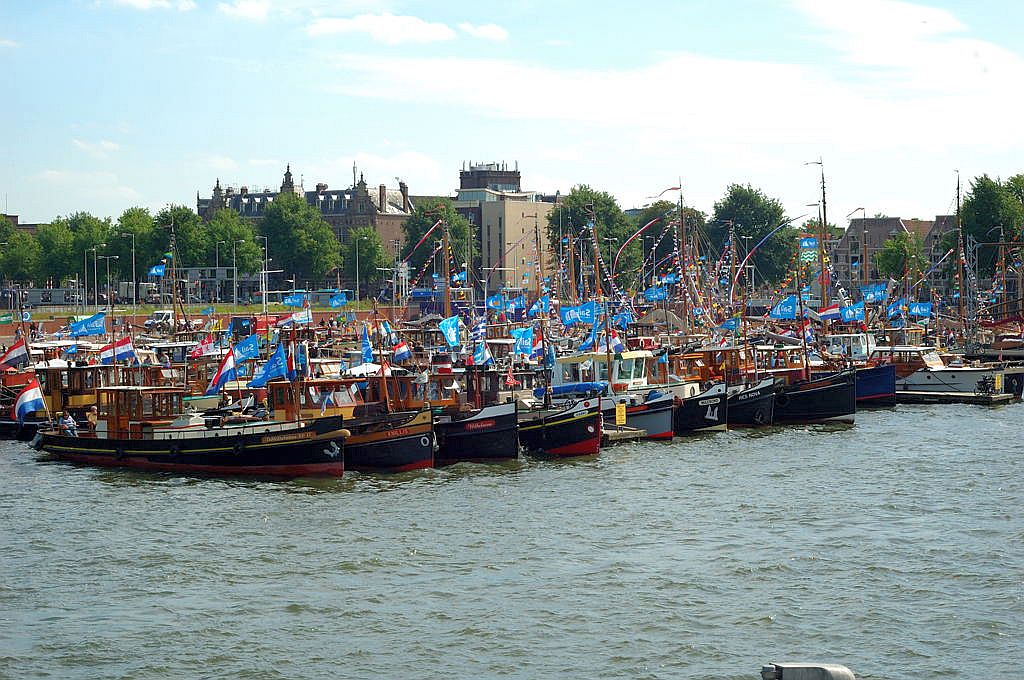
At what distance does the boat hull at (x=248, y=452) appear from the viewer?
158 feet

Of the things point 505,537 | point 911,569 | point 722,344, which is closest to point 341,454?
point 505,537

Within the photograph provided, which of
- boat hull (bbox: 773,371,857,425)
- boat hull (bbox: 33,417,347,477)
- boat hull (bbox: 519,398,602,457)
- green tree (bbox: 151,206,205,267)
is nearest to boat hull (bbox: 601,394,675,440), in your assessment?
boat hull (bbox: 519,398,602,457)

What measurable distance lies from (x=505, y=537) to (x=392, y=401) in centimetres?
1552

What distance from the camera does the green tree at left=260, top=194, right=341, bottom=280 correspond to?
173m

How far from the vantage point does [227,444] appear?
48.9 metres

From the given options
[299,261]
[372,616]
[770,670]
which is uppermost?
[299,261]

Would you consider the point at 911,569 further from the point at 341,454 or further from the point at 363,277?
the point at 363,277

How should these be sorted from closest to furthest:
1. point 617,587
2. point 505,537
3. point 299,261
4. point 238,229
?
point 617,587, point 505,537, point 238,229, point 299,261

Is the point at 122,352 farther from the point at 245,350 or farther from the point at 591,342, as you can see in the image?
the point at 591,342

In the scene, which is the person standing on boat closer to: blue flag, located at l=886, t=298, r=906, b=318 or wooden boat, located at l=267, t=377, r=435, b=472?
wooden boat, located at l=267, t=377, r=435, b=472

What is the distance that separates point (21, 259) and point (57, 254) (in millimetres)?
7374

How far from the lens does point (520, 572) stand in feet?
115

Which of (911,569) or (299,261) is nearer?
(911,569)

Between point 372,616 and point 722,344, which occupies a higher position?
point 722,344
